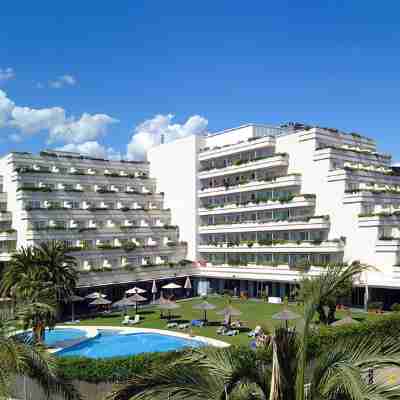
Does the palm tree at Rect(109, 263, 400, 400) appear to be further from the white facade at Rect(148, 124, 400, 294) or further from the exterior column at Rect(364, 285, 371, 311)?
the exterior column at Rect(364, 285, 371, 311)

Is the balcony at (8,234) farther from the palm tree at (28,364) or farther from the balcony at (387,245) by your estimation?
the palm tree at (28,364)

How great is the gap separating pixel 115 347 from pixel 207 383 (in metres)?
34.5

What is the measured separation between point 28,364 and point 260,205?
50991 mm

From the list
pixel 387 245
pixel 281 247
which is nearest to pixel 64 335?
pixel 281 247

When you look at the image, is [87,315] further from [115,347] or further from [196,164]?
[196,164]

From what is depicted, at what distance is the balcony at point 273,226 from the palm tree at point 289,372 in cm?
4607

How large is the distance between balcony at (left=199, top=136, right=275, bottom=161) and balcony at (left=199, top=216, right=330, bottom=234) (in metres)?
9.39

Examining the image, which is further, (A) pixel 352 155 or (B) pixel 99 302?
(A) pixel 352 155

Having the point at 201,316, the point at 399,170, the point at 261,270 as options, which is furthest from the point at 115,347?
the point at 399,170

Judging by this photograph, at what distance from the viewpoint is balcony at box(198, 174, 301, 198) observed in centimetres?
5809

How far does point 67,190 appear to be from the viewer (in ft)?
210

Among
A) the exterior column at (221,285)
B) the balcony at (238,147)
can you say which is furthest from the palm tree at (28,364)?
the exterior column at (221,285)

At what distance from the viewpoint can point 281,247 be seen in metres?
59.0

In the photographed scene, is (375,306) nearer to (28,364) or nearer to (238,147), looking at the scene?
(238,147)
